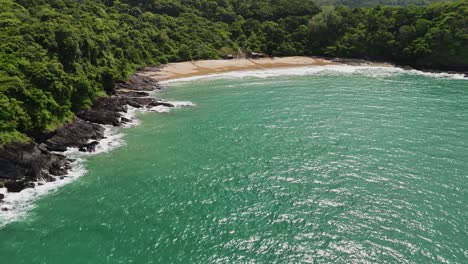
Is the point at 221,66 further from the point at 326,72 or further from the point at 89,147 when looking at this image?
the point at 89,147

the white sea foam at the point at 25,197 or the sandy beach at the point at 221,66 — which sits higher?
the sandy beach at the point at 221,66

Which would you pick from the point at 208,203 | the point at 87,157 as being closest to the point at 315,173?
the point at 208,203

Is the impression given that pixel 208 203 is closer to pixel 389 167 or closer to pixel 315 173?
pixel 315 173

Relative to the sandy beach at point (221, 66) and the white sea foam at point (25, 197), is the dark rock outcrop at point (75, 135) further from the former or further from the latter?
the sandy beach at point (221, 66)

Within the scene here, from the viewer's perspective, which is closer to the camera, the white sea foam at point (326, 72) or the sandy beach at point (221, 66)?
the white sea foam at point (326, 72)

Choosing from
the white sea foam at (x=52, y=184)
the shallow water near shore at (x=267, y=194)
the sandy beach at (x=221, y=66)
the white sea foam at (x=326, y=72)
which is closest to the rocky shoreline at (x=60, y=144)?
the white sea foam at (x=52, y=184)

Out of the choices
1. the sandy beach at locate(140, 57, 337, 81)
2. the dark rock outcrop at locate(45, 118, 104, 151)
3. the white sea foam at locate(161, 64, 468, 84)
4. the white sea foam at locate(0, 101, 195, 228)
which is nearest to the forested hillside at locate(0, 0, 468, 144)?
the dark rock outcrop at locate(45, 118, 104, 151)
